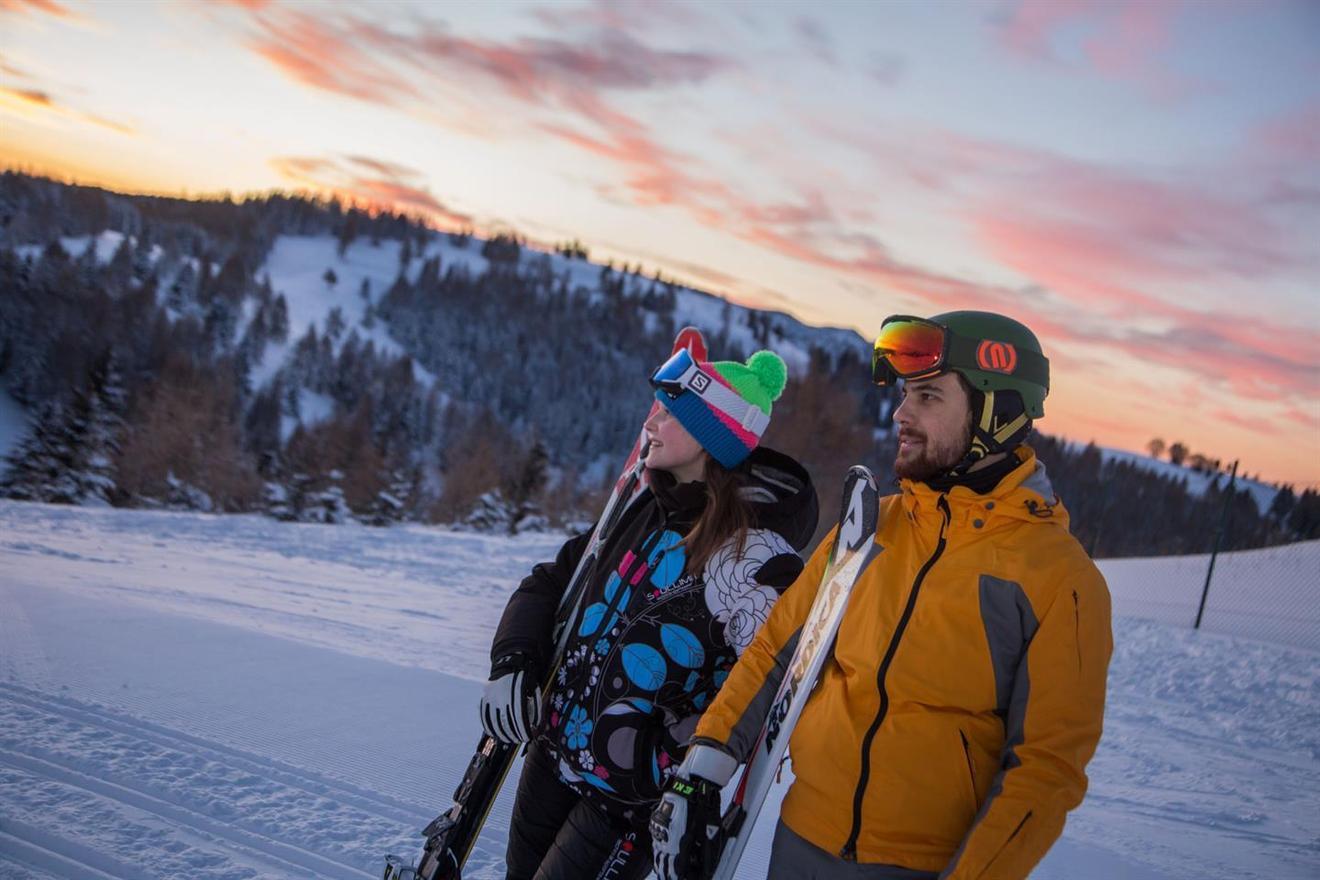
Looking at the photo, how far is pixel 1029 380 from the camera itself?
1.88 m

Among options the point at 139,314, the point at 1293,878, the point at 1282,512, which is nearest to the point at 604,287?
the point at 139,314

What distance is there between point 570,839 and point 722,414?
1241 mm

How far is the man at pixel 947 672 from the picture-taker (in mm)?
1516

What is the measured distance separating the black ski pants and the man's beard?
1.14 m

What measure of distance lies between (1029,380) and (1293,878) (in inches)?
162

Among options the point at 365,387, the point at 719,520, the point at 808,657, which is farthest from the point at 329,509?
the point at 365,387

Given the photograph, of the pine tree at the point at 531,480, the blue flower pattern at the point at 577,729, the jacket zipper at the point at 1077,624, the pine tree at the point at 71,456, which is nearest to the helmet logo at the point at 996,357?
the jacket zipper at the point at 1077,624

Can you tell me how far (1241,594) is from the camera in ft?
42.7

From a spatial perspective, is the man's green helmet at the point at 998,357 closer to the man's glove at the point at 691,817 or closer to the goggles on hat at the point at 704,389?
the goggles on hat at the point at 704,389

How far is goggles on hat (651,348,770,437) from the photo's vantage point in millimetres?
2398

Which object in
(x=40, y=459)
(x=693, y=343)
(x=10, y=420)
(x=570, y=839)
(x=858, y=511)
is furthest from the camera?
(x=10, y=420)

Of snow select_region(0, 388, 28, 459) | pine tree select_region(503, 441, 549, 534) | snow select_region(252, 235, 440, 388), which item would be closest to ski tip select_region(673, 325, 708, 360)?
pine tree select_region(503, 441, 549, 534)

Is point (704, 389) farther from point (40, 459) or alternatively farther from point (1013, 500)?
point (40, 459)

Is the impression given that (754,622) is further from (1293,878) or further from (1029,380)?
(1293,878)
